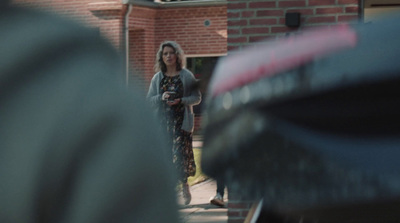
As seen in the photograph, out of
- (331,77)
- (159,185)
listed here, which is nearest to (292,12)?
(331,77)

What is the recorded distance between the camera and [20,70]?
483mm

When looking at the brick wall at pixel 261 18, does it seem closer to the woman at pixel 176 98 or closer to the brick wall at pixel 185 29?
the woman at pixel 176 98

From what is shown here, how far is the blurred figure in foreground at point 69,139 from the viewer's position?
1.54 ft

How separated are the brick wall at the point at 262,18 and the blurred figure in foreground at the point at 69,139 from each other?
4956mm

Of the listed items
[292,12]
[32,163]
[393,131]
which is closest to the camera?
[32,163]

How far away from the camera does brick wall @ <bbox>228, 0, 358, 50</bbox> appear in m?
5.38

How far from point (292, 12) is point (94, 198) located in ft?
16.5

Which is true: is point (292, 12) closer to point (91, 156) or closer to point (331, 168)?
point (331, 168)

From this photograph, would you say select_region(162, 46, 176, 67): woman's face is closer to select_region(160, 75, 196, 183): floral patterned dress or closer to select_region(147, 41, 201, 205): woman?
select_region(147, 41, 201, 205): woman

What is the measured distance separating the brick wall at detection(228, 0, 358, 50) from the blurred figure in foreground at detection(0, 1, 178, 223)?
4.96 metres

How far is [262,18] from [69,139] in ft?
16.6

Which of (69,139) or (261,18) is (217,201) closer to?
(261,18)

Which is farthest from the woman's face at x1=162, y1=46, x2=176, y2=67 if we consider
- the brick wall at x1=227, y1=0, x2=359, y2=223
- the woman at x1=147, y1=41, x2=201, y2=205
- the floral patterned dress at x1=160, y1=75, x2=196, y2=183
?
the brick wall at x1=227, y1=0, x2=359, y2=223

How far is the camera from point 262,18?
17.9 feet
